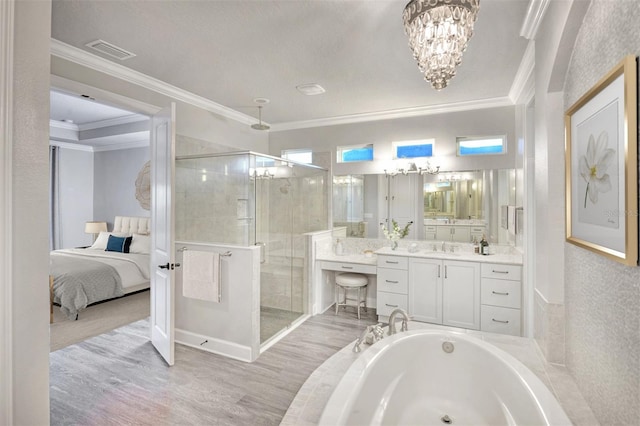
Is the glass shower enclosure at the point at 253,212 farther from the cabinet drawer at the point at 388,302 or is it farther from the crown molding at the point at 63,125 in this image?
the crown molding at the point at 63,125

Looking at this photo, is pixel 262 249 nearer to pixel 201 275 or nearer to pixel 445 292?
pixel 201 275

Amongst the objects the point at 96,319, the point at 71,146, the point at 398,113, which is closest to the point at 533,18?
the point at 398,113

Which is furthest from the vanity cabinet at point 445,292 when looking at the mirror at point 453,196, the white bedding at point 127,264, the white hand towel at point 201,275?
the white bedding at point 127,264

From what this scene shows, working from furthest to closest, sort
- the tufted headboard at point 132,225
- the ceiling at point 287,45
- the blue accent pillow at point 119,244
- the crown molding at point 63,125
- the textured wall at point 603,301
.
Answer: the tufted headboard at point 132,225, the crown molding at point 63,125, the blue accent pillow at point 119,244, the ceiling at point 287,45, the textured wall at point 603,301

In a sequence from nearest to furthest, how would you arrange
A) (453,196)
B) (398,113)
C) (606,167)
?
(606,167) → (453,196) → (398,113)

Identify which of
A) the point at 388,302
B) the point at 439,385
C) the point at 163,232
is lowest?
the point at 439,385

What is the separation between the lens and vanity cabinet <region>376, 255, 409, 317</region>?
3719 millimetres

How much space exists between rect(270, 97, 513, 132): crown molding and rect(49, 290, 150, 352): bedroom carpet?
3.18 meters

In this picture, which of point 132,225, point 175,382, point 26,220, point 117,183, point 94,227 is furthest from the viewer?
point 117,183

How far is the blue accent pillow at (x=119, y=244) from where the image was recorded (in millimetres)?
5465

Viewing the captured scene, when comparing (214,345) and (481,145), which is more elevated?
(481,145)

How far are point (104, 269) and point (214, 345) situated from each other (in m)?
2.36

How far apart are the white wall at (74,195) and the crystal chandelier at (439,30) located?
7.33 m

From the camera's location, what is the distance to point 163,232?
9.50ft
